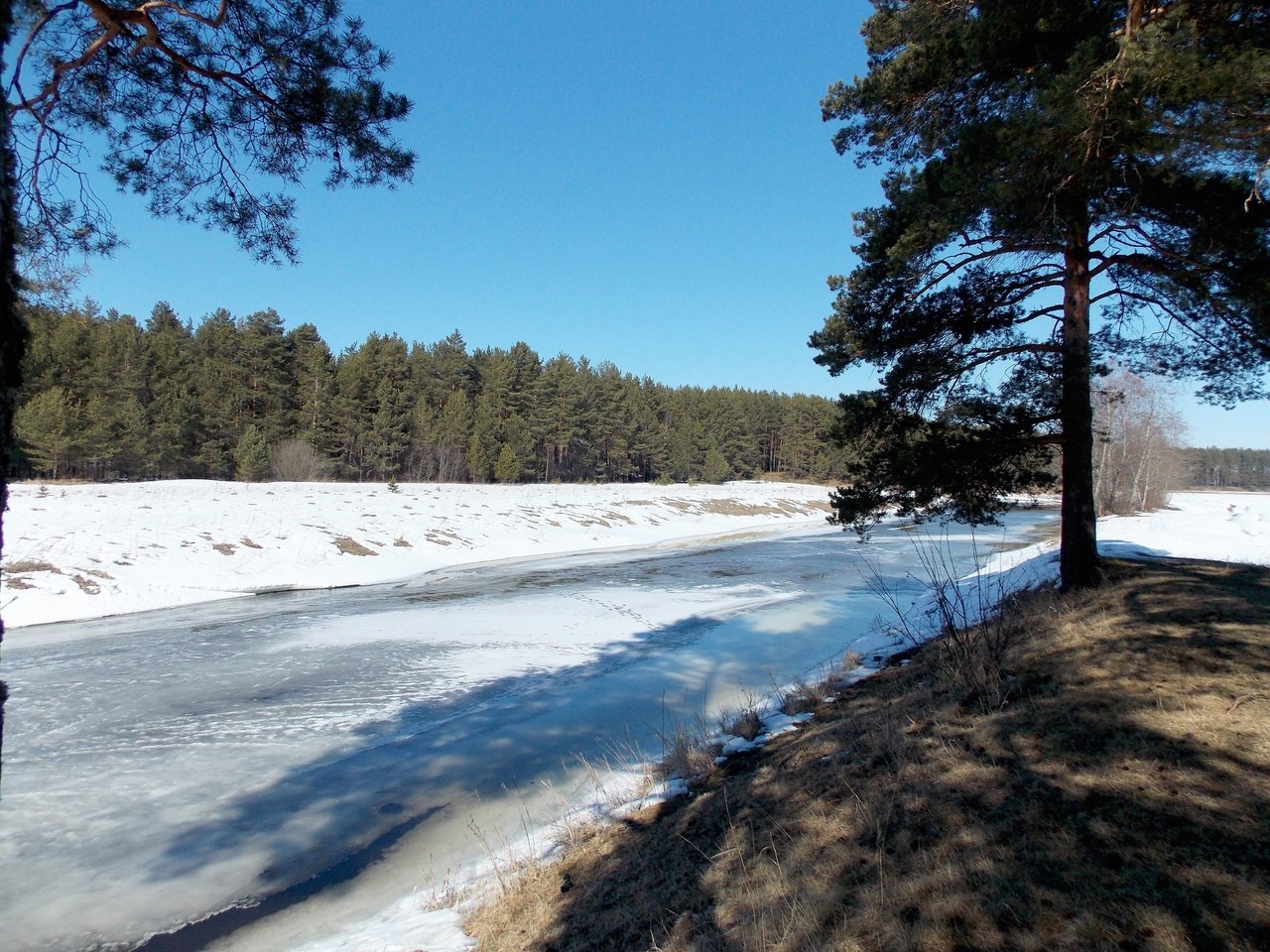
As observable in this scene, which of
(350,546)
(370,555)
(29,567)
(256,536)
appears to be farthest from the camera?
(350,546)

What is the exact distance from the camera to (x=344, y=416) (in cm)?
5281

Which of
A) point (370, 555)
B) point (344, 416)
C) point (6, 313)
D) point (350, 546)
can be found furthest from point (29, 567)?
point (344, 416)

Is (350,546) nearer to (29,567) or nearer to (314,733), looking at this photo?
(29,567)

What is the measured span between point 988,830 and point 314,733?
7.26 metres

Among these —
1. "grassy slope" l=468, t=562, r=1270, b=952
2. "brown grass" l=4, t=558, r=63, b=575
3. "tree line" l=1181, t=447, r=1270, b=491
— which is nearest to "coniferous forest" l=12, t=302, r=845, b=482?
"brown grass" l=4, t=558, r=63, b=575

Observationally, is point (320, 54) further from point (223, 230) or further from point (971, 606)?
point (971, 606)

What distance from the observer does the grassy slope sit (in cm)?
272

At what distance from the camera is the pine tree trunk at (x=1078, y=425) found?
26.4 ft

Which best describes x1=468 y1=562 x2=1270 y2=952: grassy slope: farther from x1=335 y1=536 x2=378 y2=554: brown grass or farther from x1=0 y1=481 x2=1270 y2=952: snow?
x1=335 y1=536 x2=378 y2=554: brown grass

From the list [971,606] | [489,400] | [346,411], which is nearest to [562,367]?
[489,400]

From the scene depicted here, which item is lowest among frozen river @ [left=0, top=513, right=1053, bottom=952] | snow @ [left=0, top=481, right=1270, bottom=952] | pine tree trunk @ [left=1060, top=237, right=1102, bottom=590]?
frozen river @ [left=0, top=513, right=1053, bottom=952]

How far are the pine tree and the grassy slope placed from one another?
3.04 m

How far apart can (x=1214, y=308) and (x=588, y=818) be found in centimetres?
832

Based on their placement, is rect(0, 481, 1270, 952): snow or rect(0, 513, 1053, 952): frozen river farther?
rect(0, 481, 1270, 952): snow
